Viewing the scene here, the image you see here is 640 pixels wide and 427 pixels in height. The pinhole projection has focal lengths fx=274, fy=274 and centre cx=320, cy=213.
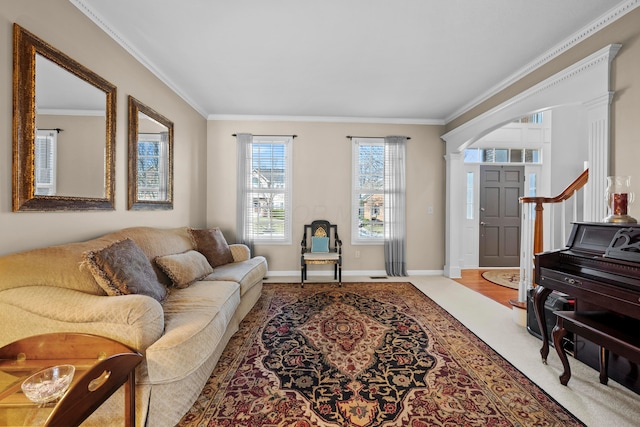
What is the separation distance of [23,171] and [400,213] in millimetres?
4396

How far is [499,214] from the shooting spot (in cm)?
546

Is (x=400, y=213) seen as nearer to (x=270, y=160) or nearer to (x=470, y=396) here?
(x=270, y=160)

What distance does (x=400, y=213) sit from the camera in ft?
15.4

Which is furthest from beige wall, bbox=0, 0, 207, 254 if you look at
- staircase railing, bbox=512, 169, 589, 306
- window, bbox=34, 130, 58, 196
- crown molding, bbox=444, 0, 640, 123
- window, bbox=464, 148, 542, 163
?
window, bbox=464, 148, 542, 163

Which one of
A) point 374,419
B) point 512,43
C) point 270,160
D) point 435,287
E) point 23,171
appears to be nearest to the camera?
point 374,419

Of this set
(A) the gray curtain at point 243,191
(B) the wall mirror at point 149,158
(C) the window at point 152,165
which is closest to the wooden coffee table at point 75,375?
(B) the wall mirror at point 149,158

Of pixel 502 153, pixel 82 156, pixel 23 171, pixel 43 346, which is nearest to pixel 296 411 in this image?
pixel 43 346

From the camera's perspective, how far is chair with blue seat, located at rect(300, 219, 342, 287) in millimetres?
4105

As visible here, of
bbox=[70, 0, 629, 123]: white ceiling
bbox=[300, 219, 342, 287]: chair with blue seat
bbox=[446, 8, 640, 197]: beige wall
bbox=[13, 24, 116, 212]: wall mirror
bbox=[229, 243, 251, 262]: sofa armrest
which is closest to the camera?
bbox=[13, 24, 116, 212]: wall mirror

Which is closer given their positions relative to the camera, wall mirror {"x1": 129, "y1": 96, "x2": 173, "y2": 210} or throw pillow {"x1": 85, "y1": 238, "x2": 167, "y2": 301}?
throw pillow {"x1": 85, "y1": 238, "x2": 167, "y2": 301}

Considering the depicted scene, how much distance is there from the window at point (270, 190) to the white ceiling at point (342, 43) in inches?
38.0

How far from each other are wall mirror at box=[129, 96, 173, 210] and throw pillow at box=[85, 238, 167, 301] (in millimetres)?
946

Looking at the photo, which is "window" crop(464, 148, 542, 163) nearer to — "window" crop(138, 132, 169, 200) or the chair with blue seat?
the chair with blue seat

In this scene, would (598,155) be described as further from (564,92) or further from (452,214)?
(452,214)
